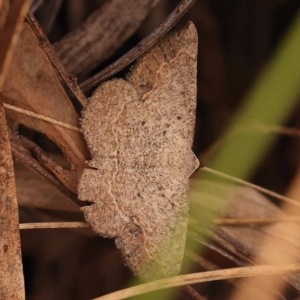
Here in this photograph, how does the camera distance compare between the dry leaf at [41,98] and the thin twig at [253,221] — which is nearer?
the dry leaf at [41,98]

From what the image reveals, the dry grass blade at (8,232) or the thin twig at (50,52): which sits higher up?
the thin twig at (50,52)

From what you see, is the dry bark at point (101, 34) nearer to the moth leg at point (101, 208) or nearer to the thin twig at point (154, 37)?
the thin twig at point (154, 37)

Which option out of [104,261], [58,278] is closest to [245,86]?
[104,261]

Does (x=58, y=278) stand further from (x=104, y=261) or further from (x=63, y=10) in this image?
(x=63, y=10)

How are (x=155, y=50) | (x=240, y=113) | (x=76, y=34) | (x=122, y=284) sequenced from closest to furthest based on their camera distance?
(x=155, y=50) → (x=76, y=34) → (x=122, y=284) → (x=240, y=113)

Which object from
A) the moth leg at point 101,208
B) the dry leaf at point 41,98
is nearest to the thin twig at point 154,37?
the dry leaf at point 41,98

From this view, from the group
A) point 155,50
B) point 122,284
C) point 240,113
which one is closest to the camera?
point 155,50
